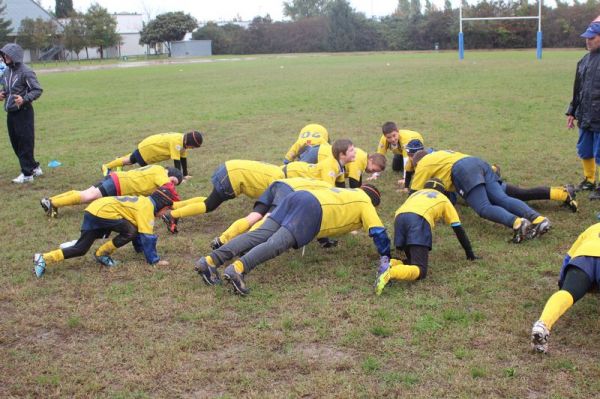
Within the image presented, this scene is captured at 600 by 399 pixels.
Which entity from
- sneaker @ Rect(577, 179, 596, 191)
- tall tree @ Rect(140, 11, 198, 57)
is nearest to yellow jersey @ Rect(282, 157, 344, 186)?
sneaker @ Rect(577, 179, 596, 191)

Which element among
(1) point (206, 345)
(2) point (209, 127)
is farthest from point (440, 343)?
(2) point (209, 127)

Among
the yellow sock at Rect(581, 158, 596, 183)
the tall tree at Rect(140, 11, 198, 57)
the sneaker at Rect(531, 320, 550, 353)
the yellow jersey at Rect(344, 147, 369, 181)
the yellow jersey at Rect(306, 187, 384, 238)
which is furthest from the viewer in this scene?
the tall tree at Rect(140, 11, 198, 57)

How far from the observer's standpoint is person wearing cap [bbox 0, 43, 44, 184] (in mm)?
9508

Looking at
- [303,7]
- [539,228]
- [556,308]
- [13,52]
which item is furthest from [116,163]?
[303,7]

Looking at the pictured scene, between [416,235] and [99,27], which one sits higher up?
[99,27]

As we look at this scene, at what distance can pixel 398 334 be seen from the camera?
4617 mm

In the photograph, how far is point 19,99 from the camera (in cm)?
941

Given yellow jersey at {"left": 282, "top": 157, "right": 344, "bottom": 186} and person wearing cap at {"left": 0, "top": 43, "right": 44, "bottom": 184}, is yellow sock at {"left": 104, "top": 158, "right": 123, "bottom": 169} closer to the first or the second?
person wearing cap at {"left": 0, "top": 43, "right": 44, "bottom": 184}

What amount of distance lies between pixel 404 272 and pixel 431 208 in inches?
30.0

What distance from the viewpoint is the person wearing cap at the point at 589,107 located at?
25.6ft

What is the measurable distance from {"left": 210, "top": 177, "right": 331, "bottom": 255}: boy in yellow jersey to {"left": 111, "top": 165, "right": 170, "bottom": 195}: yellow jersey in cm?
143

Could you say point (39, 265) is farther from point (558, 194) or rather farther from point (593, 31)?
point (593, 31)

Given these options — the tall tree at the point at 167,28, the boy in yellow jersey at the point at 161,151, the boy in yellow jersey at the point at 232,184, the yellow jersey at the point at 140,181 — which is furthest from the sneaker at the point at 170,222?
the tall tree at the point at 167,28

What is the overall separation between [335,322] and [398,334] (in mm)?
523
